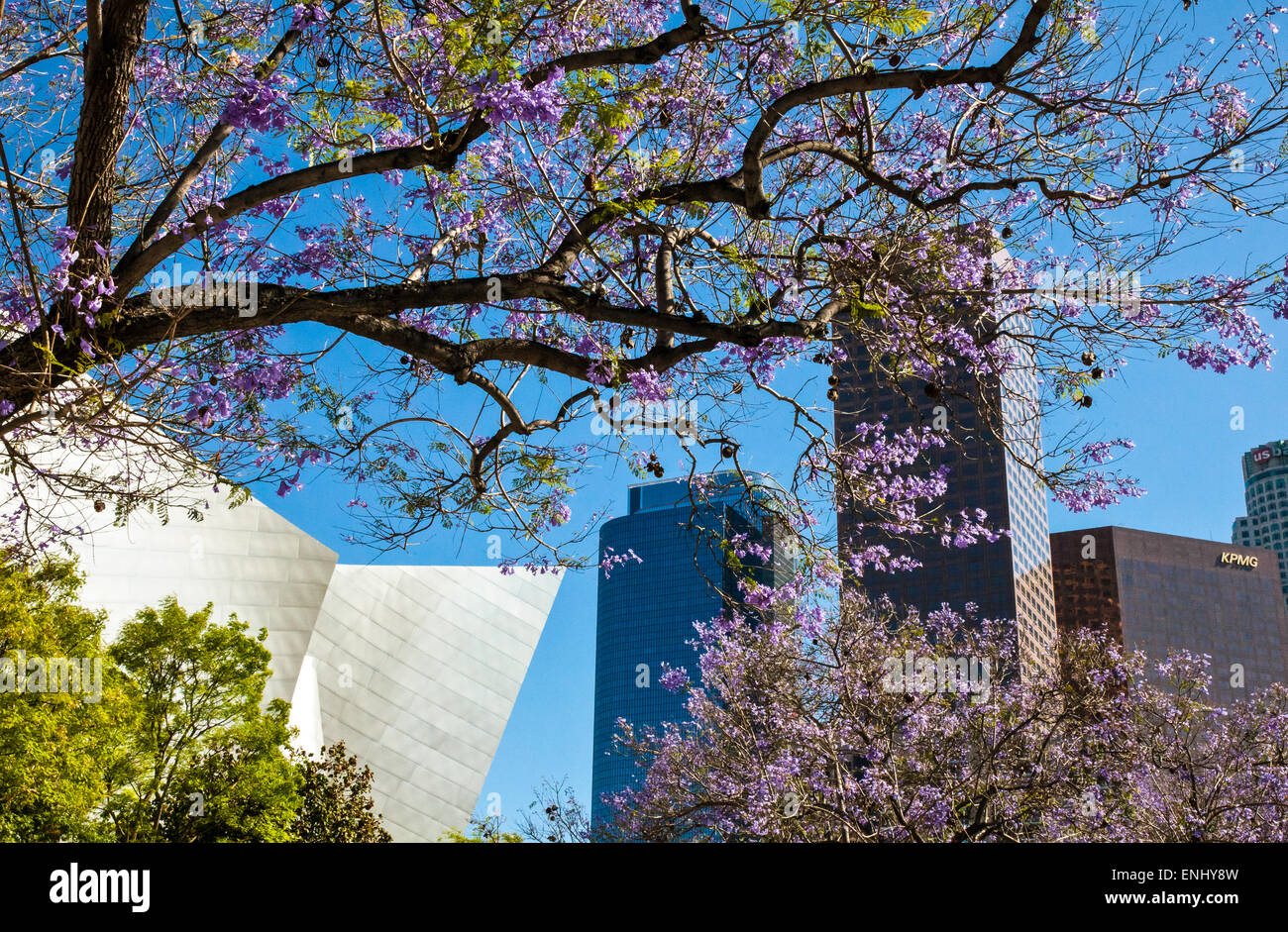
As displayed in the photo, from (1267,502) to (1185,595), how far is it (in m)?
59.4

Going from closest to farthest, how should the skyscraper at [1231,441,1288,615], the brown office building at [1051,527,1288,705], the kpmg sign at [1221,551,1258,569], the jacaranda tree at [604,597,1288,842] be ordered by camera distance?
1. the jacaranda tree at [604,597,1288,842]
2. the brown office building at [1051,527,1288,705]
3. the kpmg sign at [1221,551,1258,569]
4. the skyscraper at [1231,441,1288,615]

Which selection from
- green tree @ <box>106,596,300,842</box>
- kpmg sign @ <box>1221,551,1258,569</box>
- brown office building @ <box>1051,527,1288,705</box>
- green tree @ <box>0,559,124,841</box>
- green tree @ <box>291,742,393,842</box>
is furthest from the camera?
kpmg sign @ <box>1221,551,1258,569</box>

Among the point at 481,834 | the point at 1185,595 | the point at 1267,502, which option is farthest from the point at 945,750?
the point at 1267,502

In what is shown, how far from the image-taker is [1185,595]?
8700 cm

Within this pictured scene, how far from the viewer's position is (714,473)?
603 cm

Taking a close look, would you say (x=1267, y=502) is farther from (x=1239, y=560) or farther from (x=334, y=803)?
(x=334, y=803)

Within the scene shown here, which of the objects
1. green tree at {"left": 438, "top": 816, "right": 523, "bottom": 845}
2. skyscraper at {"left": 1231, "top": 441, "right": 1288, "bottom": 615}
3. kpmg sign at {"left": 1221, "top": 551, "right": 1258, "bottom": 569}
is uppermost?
skyscraper at {"left": 1231, "top": 441, "right": 1288, "bottom": 615}

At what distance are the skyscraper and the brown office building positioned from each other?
3786 centimetres

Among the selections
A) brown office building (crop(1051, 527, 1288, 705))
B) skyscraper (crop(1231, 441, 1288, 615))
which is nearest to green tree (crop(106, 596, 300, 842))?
brown office building (crop(1051, 527, 1288, 705))

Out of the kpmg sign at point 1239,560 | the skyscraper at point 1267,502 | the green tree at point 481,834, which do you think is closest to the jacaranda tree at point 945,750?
the green tree at point 481,834

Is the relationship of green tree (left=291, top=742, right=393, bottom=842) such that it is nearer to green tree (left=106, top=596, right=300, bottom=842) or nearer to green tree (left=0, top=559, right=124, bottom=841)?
green tree (left=106, top=596, right=300, bottom=842)

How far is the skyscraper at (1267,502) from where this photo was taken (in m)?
127

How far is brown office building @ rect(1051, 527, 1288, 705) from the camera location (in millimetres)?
75562

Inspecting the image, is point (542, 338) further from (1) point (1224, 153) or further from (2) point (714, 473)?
(1) point (1224, 153)
